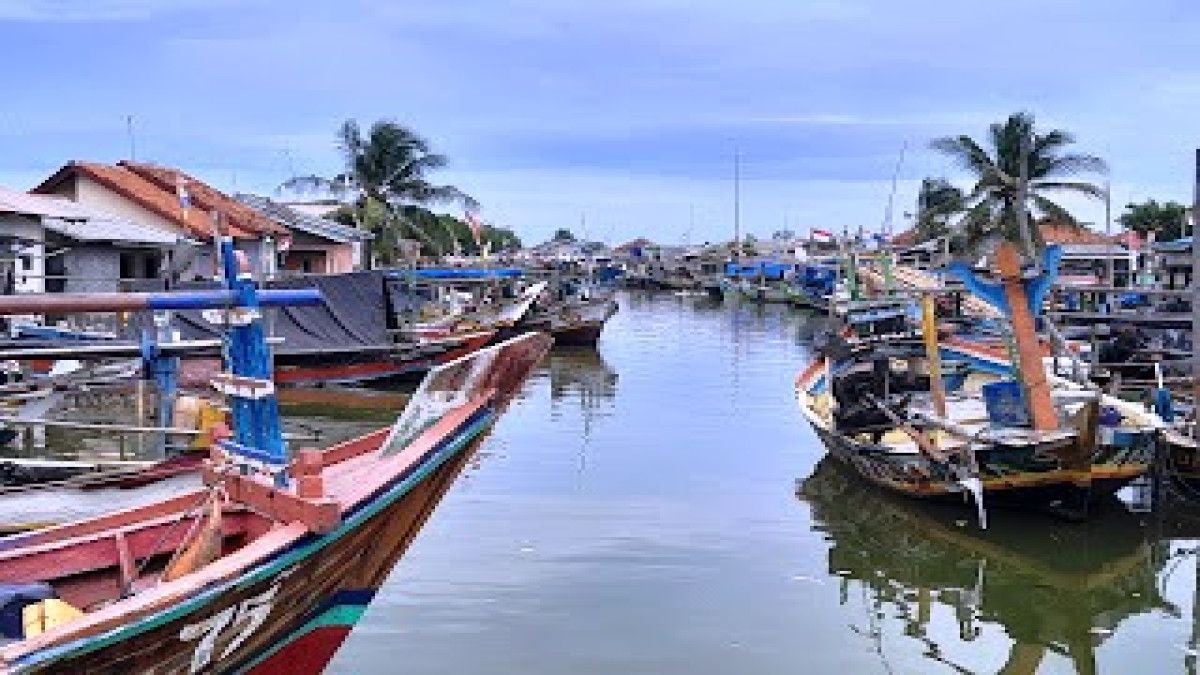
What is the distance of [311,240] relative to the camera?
98.3 feet

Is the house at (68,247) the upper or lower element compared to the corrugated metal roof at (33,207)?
lower

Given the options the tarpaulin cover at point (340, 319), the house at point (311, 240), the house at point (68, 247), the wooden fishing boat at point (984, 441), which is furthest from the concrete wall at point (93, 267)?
the wooden fishing boat at point (984, 441)

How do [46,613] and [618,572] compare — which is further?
[618,572]

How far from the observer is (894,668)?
316 inches

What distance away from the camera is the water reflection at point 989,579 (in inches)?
342

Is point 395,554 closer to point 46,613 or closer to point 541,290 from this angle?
point 46,613

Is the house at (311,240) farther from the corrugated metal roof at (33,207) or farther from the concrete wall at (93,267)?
the corrugated metal roof at (33,207)

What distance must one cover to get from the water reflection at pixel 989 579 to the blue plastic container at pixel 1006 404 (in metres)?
0.94

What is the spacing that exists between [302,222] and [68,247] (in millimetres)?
12546

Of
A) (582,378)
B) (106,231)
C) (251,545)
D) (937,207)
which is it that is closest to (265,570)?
(251,545)

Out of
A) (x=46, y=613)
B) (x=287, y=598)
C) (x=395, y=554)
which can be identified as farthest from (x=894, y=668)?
(x=46, y=613)

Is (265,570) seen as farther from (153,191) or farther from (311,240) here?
(311,240)

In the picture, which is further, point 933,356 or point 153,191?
point 153,191

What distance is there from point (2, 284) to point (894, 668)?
38.1 feet
